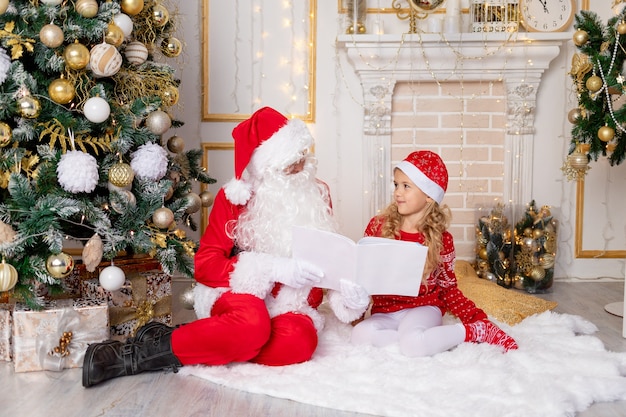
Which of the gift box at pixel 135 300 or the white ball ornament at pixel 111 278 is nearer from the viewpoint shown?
the white ball ornament at pixel 111 278

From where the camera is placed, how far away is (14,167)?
7.52 ft

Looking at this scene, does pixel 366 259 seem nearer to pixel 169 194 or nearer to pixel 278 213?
pixel 278 213

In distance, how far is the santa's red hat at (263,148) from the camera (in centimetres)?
233

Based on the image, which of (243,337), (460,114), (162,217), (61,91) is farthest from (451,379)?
(460,114)

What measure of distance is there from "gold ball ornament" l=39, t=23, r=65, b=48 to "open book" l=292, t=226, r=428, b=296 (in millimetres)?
1024

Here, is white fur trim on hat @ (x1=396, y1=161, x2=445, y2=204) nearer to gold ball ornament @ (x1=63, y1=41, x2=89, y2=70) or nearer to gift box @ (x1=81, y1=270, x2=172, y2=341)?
gift box @ (x1=81, y1=270, x2=172, y2=341)

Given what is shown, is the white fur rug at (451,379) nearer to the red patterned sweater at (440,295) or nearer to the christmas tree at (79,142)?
the red patterned sweater at (440,295)

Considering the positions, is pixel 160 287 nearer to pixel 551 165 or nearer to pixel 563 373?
pixel 563 373

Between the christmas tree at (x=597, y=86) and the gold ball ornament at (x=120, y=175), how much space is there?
6.90 ft

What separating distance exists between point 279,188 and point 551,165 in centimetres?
216

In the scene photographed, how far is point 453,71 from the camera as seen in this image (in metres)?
3.75

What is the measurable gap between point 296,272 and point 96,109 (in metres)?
0.89

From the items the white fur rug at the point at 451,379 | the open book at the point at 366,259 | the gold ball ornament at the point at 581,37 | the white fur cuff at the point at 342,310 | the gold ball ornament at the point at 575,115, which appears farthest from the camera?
the gold ball ornament at the point at 575,115

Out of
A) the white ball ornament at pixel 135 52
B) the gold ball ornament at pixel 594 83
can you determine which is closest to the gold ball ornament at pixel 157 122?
the white ball ornament at pixel 135 52
